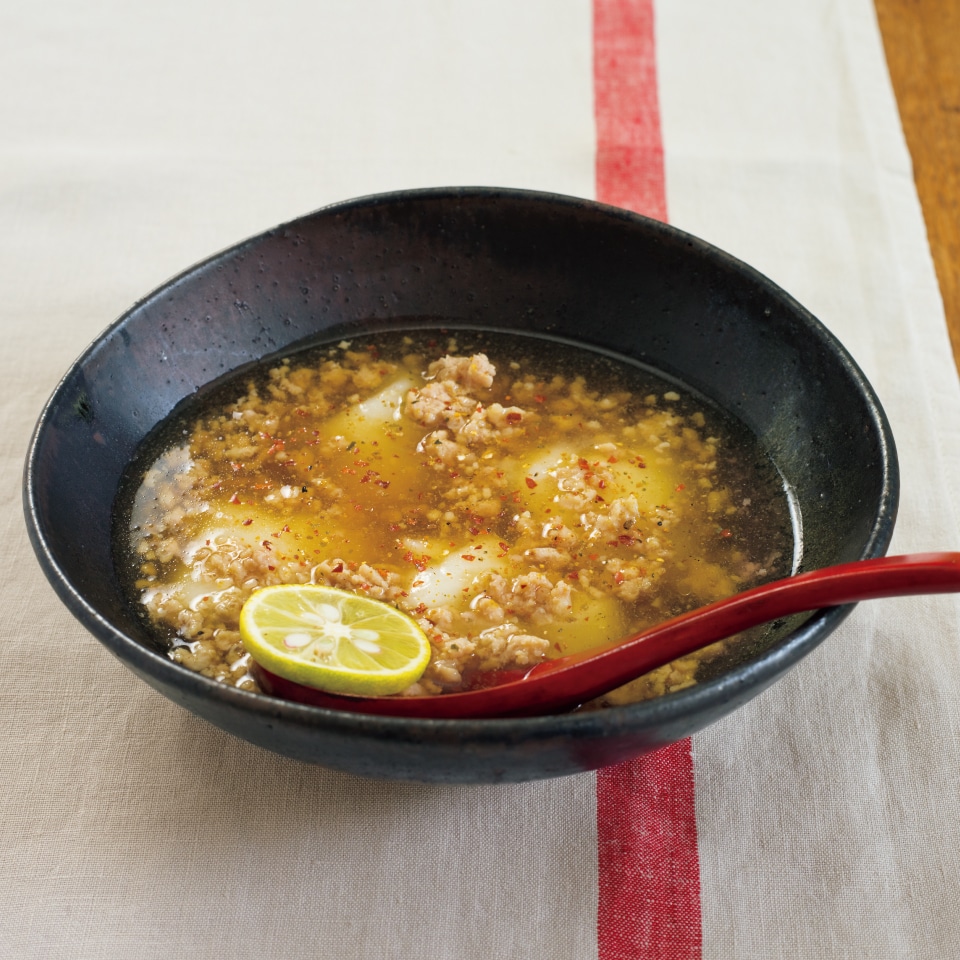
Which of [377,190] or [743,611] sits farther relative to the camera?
[377,190]

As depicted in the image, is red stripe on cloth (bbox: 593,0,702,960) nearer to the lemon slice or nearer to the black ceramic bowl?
the black ceramic bowl

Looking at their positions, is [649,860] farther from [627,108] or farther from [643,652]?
[627,108]

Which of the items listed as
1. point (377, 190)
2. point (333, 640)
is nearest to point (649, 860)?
point (333, 640)

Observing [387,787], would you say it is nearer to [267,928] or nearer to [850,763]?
[267,928]

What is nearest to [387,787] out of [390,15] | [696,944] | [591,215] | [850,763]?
[696,944]

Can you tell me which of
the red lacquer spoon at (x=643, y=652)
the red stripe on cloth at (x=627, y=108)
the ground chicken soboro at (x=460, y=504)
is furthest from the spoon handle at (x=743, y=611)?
the red stripe on cloth at (x=627, y=108)

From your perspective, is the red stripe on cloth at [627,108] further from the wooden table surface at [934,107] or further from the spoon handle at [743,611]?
the spoon handle at [743,611]

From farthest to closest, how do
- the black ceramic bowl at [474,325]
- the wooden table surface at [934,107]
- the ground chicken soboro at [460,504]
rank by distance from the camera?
1. the wooden table surface at [934,107]
2. the ground chicken soboro at [460,504]
3. the black ceramic bowl at [474,325]
